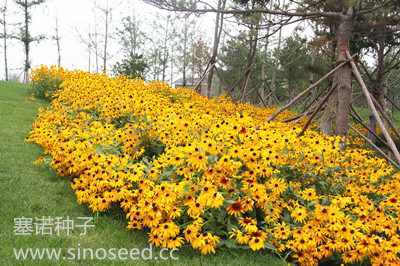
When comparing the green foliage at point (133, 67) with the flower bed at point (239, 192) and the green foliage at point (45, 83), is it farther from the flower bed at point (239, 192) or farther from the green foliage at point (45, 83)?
the flower bed at point (239, 192)

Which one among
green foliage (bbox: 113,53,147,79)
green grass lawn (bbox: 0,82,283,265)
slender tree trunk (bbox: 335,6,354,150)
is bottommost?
green grass lawn (bbox: 0,82,283,265)

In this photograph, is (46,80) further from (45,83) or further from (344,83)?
(344,83)

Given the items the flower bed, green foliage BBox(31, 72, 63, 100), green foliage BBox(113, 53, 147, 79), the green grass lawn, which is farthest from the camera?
green foliage BBox(113, 53, 147, 79)

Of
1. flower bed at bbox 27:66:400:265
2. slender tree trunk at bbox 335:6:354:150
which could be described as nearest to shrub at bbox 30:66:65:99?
flower bed at bbox 27:66:400:265

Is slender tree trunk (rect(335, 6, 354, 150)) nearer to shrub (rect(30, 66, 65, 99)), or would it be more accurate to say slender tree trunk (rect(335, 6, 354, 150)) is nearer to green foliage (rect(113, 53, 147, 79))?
shrub (rect(30, 66, 65, 99))

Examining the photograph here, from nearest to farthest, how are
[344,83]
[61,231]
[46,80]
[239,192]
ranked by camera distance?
[61,231]
[239,192]
[344,83]
[46,80]

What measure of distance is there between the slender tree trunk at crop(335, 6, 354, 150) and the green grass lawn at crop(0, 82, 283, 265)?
2.88 m

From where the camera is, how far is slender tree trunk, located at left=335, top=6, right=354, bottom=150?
4.60 meters

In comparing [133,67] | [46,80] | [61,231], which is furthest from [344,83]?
[133,67]

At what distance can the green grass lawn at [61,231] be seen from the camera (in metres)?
2.18

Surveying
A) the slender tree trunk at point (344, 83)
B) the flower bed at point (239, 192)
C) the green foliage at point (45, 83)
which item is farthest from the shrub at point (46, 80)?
the slender tree trunk at point (344, 83)

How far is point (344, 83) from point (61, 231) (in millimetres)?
4581

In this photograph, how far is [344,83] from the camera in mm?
4793

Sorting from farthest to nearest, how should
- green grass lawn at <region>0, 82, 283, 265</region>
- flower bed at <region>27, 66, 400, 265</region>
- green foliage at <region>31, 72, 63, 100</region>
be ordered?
green foliage at <region>31, 72, 63, 100</region> → flower bed at <region>27, 66, 400, 265</region> → green grass lawn at <region>0, 82, 283, 265</region>
